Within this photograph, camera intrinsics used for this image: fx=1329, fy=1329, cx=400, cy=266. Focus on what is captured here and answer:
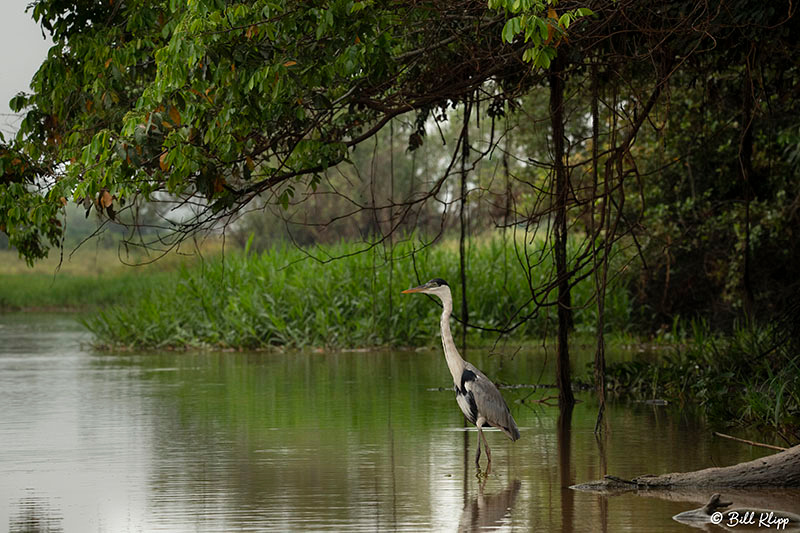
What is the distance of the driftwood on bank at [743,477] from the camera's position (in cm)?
934

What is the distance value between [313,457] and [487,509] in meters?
3.02

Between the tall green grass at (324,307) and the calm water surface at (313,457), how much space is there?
6231 millimetres

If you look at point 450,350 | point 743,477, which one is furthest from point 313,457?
point 743,477

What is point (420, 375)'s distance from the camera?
66.9 ft

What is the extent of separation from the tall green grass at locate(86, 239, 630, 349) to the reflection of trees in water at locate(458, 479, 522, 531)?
16.2m

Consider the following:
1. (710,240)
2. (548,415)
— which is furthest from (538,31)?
→ (710,240)

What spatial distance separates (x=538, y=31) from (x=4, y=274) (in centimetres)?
5302

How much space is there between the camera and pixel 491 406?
1124 centimetres

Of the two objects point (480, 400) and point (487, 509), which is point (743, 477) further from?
point (480, 400)

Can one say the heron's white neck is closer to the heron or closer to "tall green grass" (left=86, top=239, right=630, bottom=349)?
the heron

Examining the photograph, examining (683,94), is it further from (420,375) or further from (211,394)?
(211,394)

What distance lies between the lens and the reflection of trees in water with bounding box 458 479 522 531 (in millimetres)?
8336

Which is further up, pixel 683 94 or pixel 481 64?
pixel 683 94

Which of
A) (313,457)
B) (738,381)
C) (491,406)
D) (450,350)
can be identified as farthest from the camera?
(738,381)
